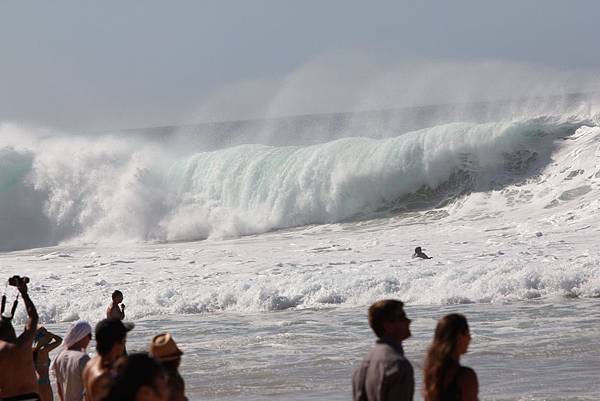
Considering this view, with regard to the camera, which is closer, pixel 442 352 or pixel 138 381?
pixel 138 381

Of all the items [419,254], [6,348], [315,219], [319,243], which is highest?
[315,219]

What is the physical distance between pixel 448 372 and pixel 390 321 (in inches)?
16.5

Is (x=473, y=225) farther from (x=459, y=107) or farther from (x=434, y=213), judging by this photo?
(x=459, y=107)

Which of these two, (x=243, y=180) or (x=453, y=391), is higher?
(x=243, y=180)

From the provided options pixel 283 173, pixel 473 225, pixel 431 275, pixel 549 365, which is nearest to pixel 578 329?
pixel 549 365

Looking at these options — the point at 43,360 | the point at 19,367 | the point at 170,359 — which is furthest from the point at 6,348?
the point at 170,359

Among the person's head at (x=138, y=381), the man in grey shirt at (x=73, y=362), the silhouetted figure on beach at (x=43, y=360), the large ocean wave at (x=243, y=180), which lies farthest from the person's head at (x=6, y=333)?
the large ocean wave at (x=243, y=180)

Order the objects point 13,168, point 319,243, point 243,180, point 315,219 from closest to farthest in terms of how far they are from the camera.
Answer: point 319,243 < point 315,219 < point 243,180 < point 13,168

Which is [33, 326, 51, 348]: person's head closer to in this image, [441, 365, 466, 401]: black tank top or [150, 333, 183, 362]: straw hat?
[150, 333, 183, 362]: straw hat

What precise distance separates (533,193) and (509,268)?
36.2 feet

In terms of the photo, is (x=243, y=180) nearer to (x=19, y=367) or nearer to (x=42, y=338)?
(x=42, y=338)

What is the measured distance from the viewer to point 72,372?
6586 millimetres

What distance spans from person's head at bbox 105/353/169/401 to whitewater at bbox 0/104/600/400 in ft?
20.3

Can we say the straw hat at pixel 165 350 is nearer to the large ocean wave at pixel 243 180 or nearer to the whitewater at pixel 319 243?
the whitewater at pixel 319 243
